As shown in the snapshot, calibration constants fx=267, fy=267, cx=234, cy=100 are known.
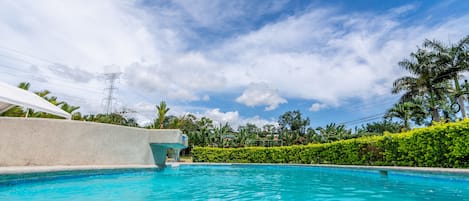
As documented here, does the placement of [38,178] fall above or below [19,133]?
below

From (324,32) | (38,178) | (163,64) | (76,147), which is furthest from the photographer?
(163,64)

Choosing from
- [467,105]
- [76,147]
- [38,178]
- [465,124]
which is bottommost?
[38,178]

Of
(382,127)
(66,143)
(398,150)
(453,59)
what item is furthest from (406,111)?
(66,143)

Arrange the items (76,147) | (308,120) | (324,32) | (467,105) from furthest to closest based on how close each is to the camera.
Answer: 1. (308,120)
2. (467,105)
3. (324,32)
4. (76,147)

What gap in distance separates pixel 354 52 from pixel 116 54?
1322cm

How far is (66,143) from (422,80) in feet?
90.7

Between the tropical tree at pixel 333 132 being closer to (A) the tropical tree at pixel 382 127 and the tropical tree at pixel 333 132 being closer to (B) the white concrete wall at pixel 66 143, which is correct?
(A) the tropical tree at pixel 382 127

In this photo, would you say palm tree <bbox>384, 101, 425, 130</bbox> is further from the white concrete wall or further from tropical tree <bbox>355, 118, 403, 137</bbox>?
the white concrete wall

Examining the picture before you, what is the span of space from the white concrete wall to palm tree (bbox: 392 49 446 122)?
2427 centimetres

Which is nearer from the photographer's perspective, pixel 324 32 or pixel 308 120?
pixel 324 32

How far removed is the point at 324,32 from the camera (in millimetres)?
13578

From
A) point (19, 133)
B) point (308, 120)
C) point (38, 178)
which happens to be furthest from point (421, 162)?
point (308, 120)

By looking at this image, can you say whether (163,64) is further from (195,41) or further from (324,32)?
(324,32)

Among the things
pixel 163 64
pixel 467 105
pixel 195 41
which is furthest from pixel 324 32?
pixel 467 105
